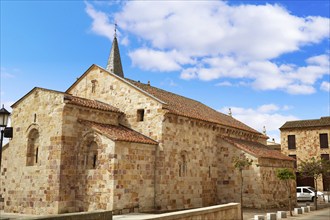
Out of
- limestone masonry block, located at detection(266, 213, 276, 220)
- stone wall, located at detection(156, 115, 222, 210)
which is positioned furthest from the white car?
limestone masonry block, located at detection(266, 213, 276, 220)

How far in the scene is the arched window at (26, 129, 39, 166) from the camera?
20.6 m

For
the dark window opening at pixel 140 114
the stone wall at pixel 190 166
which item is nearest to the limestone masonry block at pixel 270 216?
the stone wall at pixel 190 166

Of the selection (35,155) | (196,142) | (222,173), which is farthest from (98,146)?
(222,173)

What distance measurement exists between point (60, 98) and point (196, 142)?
9.64 meters

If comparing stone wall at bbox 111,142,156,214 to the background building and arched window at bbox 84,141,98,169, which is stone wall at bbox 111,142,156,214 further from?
the background building

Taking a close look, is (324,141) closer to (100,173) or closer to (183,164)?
(183,164)

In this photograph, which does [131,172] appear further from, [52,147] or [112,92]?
[112,92]

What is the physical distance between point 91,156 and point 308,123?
3291 centimetres

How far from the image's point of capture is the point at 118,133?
19984mm

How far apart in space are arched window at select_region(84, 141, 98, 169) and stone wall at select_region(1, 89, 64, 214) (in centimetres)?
150

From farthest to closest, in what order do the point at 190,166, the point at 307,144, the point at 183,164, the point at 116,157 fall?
the point at 307,144 → the point at 190,166 → the point at 183,164 → the point at 116,157

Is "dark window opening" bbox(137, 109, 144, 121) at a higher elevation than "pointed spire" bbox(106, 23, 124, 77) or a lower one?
lower

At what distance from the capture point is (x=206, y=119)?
2514 centimetres

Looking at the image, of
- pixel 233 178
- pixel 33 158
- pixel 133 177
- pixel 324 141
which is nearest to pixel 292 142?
pixel 324 141
